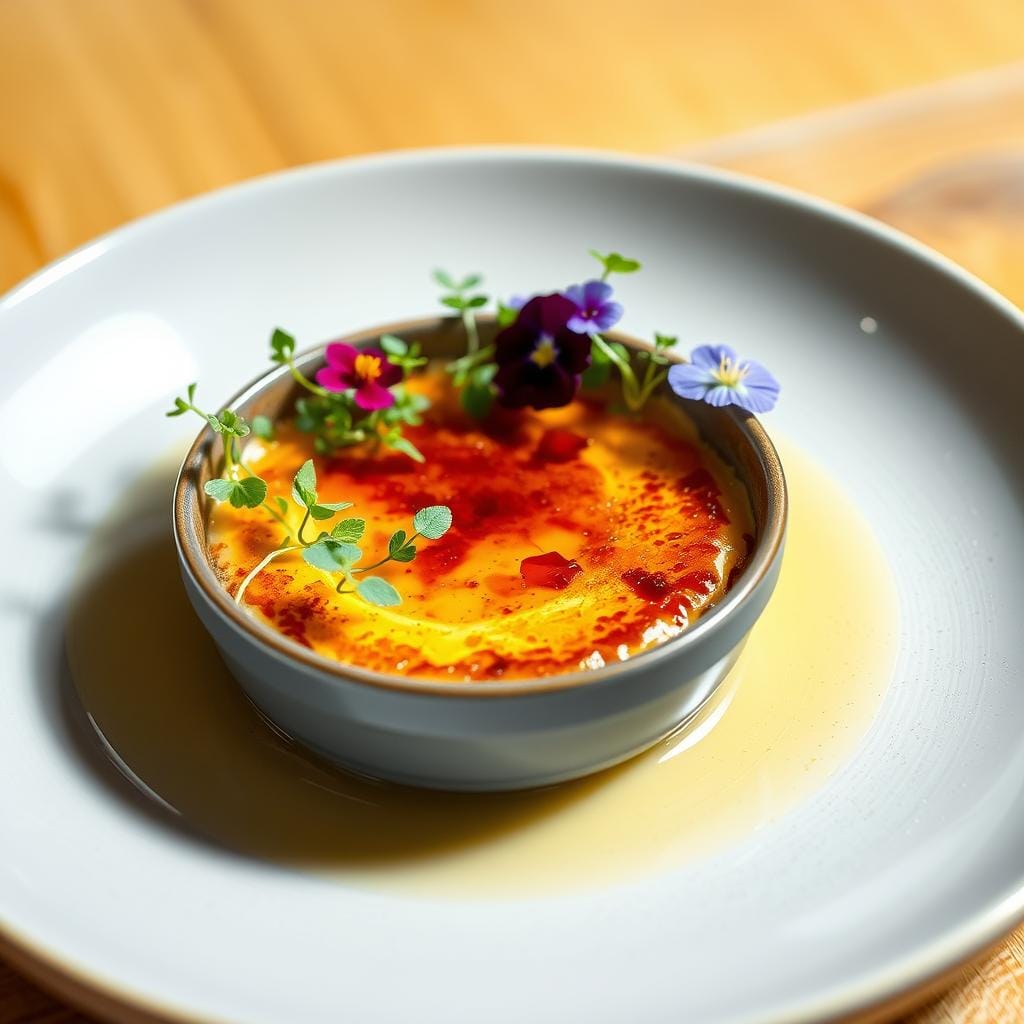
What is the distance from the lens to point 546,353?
1.48m

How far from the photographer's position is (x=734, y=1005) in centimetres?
94

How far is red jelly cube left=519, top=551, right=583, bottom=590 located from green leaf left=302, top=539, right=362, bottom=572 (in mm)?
168

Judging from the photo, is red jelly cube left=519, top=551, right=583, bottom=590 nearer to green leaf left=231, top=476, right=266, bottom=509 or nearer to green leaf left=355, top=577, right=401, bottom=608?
green leaf left=355, top=577, right=401, bottom=608

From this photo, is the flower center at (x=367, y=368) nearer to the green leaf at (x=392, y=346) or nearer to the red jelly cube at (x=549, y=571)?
the green leaf at (x=392, y=346)

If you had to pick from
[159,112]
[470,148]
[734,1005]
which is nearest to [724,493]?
[734,1005]

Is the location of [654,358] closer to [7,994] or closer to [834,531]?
[834,531]

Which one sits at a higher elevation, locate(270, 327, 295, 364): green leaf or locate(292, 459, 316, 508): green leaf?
locate(270, 327, 295, 364): green leaf

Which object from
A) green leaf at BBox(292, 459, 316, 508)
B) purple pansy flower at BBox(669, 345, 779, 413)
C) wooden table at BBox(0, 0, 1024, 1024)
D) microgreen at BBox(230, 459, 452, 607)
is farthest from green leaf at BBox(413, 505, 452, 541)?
wooden table at BBox(0, 0, 1024, 1024)

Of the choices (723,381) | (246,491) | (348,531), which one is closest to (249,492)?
(246,491)

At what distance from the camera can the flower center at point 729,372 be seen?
4.69ft

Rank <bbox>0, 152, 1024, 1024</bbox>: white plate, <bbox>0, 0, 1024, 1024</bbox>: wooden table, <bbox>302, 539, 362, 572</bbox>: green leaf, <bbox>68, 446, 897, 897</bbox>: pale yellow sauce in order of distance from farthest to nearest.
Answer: <bbox>0, 0, 1024, 1024</bbox>: wooden table
<bbox>302, 539, 362, 572</bbox>: green leaf
<bbox>68, 446, 897, 897</bbox>: pale yellow sauce
<bbox>0, 152, 1024, 1024</bbox>: white plate

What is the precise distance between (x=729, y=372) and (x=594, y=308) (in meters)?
0.19

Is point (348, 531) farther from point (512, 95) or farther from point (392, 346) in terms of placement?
point (512, 95)

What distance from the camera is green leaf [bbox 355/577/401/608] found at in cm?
120
